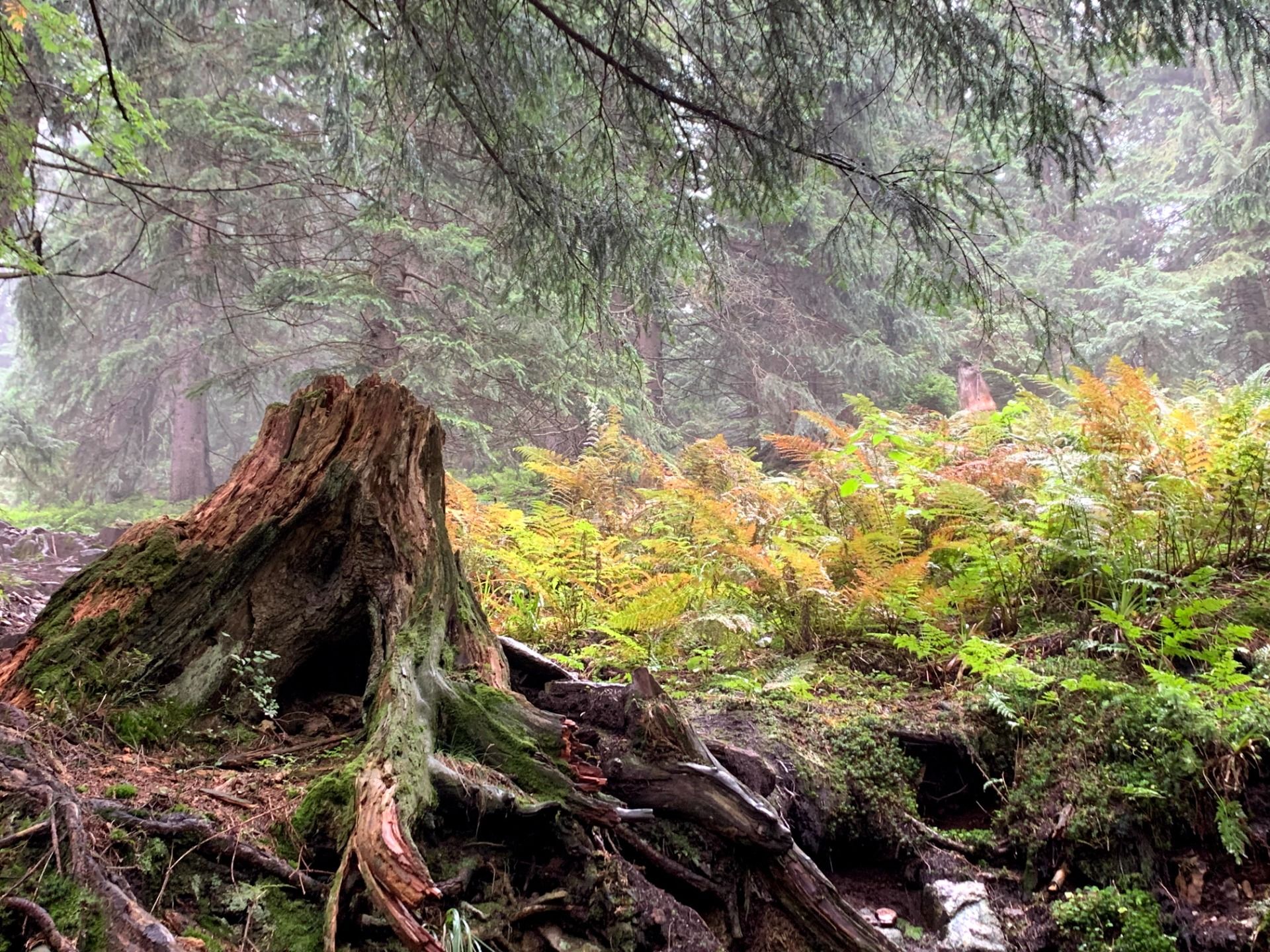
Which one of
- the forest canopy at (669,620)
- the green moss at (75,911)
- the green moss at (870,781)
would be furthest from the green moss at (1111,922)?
the green moss at (75,911)

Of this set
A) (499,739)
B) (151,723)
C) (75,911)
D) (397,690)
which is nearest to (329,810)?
(397,690)

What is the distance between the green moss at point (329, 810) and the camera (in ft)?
6.77

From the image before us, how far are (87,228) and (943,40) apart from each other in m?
17.8

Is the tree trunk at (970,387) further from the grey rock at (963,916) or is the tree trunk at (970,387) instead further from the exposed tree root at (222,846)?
the exposed tree root at (222,846)

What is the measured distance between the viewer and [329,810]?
6.98 ft

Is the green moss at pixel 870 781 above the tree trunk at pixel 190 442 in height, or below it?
below

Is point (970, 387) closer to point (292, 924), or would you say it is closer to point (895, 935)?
point (895, 935)

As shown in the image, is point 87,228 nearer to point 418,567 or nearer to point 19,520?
point 19,520

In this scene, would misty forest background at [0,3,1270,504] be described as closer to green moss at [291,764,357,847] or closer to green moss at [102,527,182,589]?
green moss at [102,527,182,589]

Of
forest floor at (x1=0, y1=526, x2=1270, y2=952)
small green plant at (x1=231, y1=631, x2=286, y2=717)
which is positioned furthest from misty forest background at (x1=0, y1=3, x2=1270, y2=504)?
small green plant at (x1=231, y1=631, x2=286, y2=717)

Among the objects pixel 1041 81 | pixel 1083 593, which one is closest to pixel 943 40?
pixel 1041 81

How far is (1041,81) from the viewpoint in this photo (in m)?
4.00

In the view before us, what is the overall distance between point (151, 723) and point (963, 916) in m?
2.93

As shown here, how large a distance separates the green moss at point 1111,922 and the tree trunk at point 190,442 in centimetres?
1858
